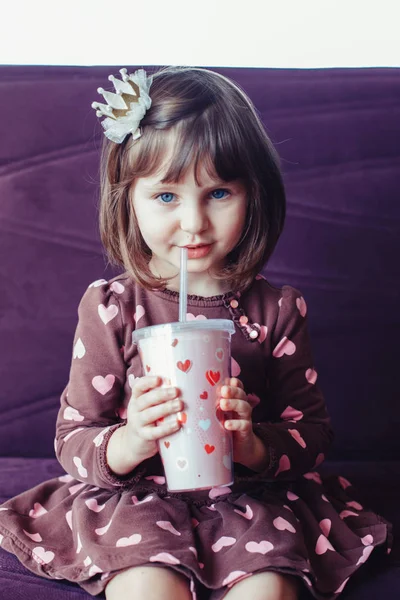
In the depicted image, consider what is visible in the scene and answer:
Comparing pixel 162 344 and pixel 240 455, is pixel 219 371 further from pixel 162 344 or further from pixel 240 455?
pixel 240 455

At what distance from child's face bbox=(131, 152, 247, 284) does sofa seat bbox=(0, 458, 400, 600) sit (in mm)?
466

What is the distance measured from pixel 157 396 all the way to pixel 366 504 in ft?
1.89

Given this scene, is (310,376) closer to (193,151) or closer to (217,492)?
(217,492)

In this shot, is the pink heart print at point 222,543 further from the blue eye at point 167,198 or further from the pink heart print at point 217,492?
the blue eye at point 167,198

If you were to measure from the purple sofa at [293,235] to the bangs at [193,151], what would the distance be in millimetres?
412

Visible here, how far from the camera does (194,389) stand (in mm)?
905

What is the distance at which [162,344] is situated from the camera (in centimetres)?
91

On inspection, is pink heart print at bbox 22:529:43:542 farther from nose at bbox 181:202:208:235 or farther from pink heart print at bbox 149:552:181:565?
nose at bbox 181:202:208:235
